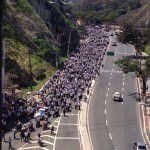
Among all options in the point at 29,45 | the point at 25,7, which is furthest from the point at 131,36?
the point at 25,7

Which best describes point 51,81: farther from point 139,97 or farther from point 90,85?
point 139,97

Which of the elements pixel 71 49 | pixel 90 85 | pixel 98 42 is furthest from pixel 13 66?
pixel 98 42

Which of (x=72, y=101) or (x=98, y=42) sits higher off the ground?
(x=98, y=42)

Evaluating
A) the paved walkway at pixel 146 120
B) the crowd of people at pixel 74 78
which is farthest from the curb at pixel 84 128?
the paved walkway at pixel 146 120

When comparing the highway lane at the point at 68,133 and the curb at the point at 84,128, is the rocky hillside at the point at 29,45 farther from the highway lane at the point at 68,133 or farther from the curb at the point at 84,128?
the highway lane at the point at 68,133

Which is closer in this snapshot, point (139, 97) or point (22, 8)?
point (139, 97)

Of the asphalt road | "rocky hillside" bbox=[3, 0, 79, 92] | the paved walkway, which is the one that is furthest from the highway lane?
"rocky hillside" bbox=[3, 0, 79, 92]
